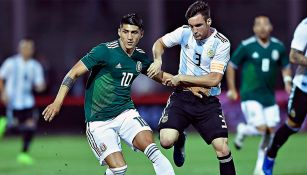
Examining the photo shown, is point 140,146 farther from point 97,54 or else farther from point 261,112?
point 261,112

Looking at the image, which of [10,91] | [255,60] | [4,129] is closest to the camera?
[255,60]

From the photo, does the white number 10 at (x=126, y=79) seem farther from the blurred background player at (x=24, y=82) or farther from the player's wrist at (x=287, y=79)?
the blurred background player at (x=24, y=82)

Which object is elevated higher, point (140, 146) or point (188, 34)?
point (188, 34)

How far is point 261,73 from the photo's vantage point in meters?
13.7

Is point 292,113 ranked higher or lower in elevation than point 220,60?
lower

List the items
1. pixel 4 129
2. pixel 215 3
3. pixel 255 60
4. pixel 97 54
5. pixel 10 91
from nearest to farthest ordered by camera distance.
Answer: pixel 97 54 < pixel 255 60 < pixel 10 91 < pixel 4 129 < pixel 215 3

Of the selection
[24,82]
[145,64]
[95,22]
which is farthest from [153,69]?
[95,22]

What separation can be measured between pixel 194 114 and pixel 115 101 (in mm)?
922

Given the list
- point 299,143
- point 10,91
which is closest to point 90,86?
point 10,91

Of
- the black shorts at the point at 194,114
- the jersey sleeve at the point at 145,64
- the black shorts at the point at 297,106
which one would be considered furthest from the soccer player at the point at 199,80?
the black shorts at the point at 297,106

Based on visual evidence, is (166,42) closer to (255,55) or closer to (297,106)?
(297,106)

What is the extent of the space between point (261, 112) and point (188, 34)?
3.74 meters

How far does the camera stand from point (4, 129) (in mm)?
21188

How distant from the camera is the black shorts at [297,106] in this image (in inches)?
449
